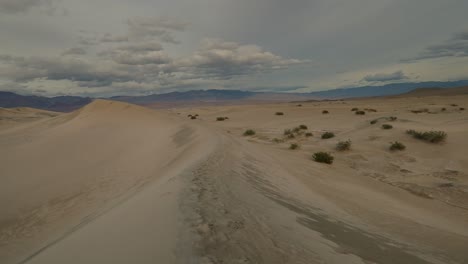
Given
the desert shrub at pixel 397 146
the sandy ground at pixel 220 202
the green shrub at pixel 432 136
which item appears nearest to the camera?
the sandy ground at pixel 220 202

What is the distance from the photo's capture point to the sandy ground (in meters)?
3.19

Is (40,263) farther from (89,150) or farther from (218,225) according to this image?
(89,150)

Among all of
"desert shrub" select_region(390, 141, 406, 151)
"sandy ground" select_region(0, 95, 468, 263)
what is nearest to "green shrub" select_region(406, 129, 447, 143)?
"sandy ground" select_region(0, 95, 468, 263)

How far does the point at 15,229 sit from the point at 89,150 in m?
6.25

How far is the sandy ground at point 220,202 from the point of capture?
10.5ft

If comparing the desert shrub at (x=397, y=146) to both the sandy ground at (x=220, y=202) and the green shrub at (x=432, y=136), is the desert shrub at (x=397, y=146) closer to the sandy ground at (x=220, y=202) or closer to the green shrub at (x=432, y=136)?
the sandy ground at (x=220, y=202)

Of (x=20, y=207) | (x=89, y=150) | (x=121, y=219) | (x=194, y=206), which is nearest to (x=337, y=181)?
(x=194, y=206)

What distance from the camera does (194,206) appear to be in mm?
3924

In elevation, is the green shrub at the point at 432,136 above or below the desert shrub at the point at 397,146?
above

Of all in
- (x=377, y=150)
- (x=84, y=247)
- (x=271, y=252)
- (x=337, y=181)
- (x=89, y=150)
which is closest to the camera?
(x=271, y=252)

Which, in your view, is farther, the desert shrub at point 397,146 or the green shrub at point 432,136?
the green shrub at point 432,136

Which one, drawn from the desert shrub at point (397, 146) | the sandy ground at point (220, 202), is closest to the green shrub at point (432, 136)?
the sandy ground at point (220, 202)

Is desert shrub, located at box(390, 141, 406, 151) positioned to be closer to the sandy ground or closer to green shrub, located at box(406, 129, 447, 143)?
the sandy ground

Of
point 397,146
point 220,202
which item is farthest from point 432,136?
point 220,202
